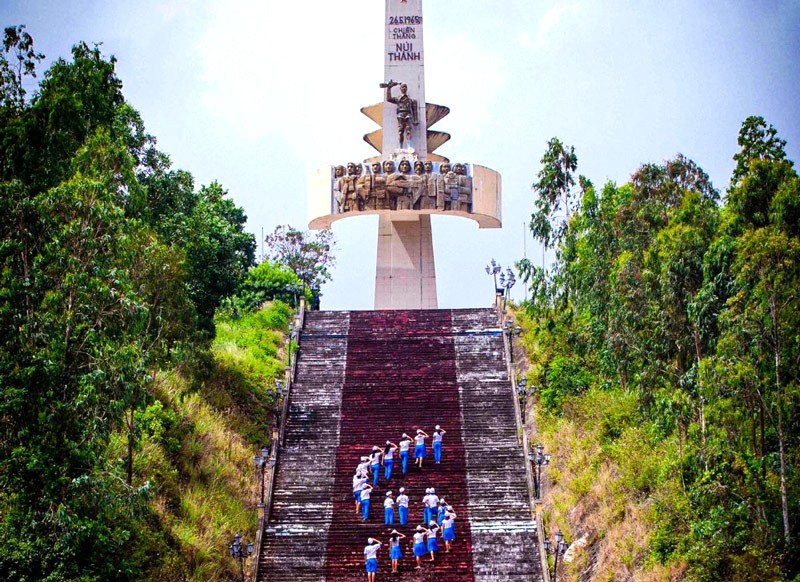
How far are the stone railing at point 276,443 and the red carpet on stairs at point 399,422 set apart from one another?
1.54 metres

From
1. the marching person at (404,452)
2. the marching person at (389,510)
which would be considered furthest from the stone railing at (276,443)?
the marching person at (404,452)

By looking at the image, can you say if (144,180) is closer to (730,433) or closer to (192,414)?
(192,414)

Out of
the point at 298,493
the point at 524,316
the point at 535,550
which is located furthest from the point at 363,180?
the point at 535,550

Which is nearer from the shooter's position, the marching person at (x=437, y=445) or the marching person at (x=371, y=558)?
the marching person at (x=371, y=558)

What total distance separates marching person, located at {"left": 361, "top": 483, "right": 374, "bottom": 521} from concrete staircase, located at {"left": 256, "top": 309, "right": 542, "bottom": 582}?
20cm

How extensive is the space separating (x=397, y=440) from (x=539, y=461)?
15.1 ft

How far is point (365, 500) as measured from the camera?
3130cm

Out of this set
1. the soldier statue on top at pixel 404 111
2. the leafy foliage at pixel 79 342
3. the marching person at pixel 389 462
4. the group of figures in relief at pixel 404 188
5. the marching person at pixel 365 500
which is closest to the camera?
the leafy foliage at pixel 79 342

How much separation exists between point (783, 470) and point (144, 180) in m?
18.5

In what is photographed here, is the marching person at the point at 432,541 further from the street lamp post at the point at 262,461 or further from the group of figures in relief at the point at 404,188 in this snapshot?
the group of figures in relief at the point at 404,188

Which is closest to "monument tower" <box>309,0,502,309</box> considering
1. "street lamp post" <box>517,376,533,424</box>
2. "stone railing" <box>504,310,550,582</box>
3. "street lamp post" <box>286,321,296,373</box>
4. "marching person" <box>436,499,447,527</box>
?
"street lamp post" <box>286,321,296,373</box>

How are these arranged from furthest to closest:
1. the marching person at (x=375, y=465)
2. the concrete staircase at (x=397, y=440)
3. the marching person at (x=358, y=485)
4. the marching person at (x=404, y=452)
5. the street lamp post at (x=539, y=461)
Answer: the marching person at (x=404, y=452), the marching person at (x=375, y=465), the street lamp post at (x=539, y=461), the marching person at (x=358, y=485), the concrete staircase at (x=397, y=440)

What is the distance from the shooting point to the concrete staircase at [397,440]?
100 feet

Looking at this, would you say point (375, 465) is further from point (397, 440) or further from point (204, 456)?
point (204, 456)
